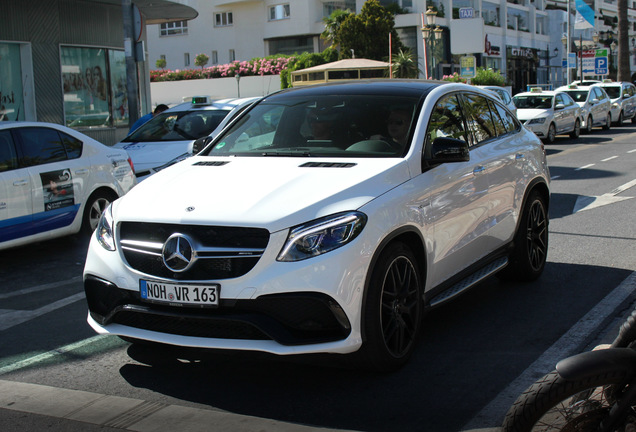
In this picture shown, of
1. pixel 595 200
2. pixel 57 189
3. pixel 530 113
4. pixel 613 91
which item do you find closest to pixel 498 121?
pixel 57 189

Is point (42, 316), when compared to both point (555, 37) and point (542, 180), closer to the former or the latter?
point (542, 180)

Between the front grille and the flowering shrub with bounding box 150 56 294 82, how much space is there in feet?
178

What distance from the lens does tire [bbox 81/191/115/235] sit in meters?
9.49

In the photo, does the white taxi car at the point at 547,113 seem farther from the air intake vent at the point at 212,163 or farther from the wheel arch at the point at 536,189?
the air intake vent at the point at 212,163

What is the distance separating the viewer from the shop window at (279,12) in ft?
208

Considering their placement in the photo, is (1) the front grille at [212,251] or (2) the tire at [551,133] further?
(2) the tire at [551,133]

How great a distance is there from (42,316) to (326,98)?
2.82m

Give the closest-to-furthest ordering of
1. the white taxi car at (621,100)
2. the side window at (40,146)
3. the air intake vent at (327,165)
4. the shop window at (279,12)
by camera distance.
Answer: the air intake vent at (327,165) < the side window at (40,146) < the white taxi car at (621,100) < the shop window at (279,12)

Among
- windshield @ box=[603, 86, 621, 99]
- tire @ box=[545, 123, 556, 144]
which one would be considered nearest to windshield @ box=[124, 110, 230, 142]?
tire @ box=[545, 123, 556, 144]

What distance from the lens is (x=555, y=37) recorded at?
7719 centimetres

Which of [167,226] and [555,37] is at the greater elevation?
[555,37]

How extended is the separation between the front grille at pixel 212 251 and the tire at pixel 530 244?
3.06 metres

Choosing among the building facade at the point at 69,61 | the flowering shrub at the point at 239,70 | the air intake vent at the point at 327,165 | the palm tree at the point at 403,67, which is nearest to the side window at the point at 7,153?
the air intake vent at the point at 327,165

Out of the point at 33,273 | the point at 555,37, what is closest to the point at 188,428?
the point at 33,273
